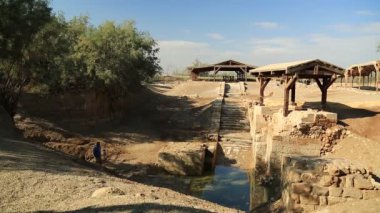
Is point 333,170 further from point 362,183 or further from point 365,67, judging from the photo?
point 365,67

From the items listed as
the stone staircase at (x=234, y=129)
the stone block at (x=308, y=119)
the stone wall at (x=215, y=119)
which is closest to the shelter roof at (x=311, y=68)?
the stone block at (x=308, y=119)

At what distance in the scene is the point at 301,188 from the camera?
9.48 meters

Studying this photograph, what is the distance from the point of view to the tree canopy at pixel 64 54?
17641 mm

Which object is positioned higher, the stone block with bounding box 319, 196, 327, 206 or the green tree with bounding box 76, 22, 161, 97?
the green tree with bounding box 76, 22, 161, 97

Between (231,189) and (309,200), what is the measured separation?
8347 millimetres

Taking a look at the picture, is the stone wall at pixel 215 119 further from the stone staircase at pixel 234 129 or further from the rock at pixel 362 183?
the rock at pixel 362 183

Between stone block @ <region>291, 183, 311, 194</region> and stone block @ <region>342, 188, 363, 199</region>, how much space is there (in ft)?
2.49

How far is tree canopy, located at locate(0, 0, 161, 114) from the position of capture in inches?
695

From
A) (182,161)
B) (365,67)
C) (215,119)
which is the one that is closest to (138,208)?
(182,161)

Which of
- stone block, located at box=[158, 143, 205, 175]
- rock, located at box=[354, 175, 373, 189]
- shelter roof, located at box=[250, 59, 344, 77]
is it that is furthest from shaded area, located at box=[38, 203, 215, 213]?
shelter roof, located at box=[250, 59, 344, 77]

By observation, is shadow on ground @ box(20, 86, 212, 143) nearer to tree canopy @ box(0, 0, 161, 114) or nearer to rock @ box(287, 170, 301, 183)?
tree canopy @ box(0, 0, 161, 114)

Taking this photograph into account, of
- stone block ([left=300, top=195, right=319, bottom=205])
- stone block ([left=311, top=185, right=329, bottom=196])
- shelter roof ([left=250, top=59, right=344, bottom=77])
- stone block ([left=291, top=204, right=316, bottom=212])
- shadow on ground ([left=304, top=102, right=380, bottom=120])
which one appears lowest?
stone block ([left=291, top=204, right=316, bottom=212])

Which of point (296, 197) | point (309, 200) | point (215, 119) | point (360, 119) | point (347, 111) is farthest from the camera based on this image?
point (215, 119)

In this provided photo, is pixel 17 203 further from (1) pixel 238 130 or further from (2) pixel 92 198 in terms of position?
(1) pixel 238 130
